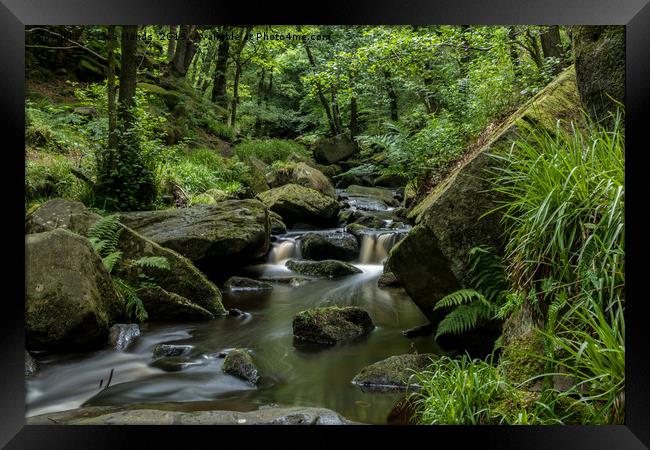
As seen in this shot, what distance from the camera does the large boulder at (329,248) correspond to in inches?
354

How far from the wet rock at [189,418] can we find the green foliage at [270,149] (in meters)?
11.9

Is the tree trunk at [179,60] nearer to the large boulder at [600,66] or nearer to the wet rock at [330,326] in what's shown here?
the wet rock at [330,326]

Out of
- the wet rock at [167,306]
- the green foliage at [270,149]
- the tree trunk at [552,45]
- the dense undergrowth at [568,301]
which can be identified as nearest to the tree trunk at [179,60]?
the green foliage at [270,149]

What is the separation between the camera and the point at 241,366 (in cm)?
389

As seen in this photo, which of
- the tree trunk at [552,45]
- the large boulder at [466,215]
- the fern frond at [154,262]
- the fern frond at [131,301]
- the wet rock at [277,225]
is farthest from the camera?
the wet rock at [277,225]

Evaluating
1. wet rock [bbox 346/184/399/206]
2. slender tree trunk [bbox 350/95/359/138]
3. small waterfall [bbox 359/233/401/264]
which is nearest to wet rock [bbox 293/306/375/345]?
small waterfall [bbox 359/233/401/264]

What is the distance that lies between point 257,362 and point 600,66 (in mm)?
3424

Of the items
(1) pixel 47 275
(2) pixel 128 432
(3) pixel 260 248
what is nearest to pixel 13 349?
(2) pixel 128 432

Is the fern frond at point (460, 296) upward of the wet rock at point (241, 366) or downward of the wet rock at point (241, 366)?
upward

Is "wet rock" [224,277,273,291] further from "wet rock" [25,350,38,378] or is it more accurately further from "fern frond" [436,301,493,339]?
"fern frond" [436,301,493,339]

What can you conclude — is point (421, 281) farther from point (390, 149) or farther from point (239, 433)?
point (390, 149)

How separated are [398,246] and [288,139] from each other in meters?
13.7

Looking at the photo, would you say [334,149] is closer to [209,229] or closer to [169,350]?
[209,229]

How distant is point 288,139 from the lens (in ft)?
56.3
